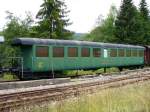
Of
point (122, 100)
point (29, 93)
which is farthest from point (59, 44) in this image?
point (122, 100)

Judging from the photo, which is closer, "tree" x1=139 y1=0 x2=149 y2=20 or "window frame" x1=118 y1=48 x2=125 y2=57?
"window frame" x1=118 y1=48 x2=125 y2=57

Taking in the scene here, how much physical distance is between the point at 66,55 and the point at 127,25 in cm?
2978

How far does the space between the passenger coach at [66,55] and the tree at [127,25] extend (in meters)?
19.7

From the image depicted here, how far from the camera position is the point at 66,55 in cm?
2639

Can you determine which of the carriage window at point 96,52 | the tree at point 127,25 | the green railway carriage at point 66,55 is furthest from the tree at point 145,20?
the carriage window at point 96,52

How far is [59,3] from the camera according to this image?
134ft

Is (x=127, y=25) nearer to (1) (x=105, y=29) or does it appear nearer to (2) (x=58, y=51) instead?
(1) (x=105, y=29)

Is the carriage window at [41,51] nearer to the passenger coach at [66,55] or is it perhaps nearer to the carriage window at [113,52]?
the passenger coach at [66,55]

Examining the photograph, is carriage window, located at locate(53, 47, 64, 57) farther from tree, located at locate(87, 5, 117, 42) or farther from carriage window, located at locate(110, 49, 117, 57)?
tree, located at locate(87, 5, 117, 42)

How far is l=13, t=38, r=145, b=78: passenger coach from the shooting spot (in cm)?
2409

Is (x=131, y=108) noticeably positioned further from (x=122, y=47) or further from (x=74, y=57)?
(x=122, y=47)

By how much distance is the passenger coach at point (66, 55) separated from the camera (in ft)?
79.0

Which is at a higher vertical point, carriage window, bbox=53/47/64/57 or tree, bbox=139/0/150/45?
tree, bbox=139/0/150/45

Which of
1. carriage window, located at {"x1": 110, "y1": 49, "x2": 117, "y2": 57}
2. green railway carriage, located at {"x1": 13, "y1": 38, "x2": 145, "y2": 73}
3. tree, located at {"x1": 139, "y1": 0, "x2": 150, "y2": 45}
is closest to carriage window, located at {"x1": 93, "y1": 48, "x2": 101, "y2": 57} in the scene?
green railway carriage, located at {"x1": 13, "y1": 38, "x2": 145, "y2": 73}
